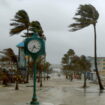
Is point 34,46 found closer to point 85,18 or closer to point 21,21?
point 85,18

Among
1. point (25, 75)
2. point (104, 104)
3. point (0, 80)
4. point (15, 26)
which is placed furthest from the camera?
point (25, 75)

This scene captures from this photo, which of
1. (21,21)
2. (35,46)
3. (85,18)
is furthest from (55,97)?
(21,21)

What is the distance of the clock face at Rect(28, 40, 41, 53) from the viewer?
11.5 metres

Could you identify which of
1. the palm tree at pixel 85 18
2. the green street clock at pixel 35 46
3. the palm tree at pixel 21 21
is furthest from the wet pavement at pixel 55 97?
the palm tree at pixel 21 21

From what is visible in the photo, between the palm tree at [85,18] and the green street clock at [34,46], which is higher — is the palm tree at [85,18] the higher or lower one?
the higher one

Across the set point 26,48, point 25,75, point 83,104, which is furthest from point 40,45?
point 25,75

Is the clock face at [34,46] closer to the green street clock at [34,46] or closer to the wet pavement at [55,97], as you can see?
the green street clock at [34,46]

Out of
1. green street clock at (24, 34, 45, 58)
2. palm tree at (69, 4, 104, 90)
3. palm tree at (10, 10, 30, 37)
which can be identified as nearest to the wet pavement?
green street clock at (24, 34, 45, 58)

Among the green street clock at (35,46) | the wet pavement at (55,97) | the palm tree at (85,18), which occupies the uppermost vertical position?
the palm tree at (85,18)

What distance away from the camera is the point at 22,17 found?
145 feet

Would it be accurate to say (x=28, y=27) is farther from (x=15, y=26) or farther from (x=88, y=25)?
(x=88, y=25)

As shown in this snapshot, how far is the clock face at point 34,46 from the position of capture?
11485mm

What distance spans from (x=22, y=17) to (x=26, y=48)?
1299 inches

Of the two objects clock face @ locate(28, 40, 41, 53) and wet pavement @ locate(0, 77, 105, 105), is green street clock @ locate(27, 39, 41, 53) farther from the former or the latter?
wet pavement @ locate(0, 77, 105, 105)
